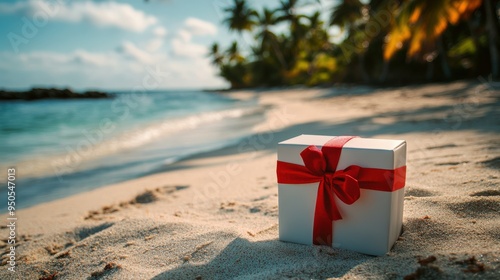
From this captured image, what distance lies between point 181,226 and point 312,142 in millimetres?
1074

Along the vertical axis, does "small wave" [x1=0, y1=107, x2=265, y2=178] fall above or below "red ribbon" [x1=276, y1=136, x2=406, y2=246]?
below

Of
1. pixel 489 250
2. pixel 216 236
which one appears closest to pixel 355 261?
pixel 489 250

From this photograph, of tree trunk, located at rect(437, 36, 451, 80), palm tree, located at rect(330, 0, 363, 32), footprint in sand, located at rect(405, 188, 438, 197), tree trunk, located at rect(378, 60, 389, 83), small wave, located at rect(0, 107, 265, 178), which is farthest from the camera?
palm tree, located at rect(330, 0, 363, 32)

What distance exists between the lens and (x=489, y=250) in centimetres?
134

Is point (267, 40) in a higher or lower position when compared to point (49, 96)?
higher

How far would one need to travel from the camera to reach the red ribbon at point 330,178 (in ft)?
4.46

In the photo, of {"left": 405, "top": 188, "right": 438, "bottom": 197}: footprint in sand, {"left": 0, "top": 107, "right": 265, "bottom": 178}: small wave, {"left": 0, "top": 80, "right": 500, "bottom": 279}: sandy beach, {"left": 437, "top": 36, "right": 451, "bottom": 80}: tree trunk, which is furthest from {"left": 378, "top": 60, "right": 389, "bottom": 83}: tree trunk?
{"left": 405, "top": 188, "right": 438, "bottom": 197}: footprint in sand

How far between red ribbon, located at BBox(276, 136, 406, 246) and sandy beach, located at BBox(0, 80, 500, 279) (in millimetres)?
172

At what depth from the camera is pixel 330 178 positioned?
1.45m

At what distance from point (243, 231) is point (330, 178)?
74cm

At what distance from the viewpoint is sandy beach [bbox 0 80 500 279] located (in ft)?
4.61

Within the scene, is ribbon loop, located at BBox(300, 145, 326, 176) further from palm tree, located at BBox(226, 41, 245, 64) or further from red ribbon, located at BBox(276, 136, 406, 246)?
palm tree, located at BBox(226, 41, 245, 64)

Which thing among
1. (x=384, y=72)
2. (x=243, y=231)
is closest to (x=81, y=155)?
(x=243, y=231)

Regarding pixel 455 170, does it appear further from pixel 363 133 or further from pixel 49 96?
pixel 49 96
